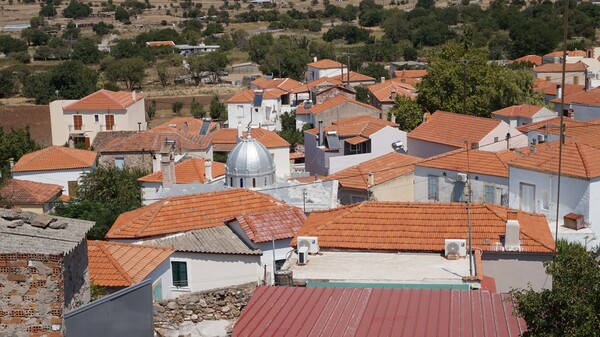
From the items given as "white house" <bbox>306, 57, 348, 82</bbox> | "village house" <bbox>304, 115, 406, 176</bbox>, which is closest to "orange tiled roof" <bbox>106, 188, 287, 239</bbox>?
"village house" <bbox>304, 115, 406, 176</bbox>

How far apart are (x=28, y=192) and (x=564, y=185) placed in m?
17.9

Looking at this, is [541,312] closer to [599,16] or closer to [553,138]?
[553,138]

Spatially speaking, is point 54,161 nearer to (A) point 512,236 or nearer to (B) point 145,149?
(B) point 145,149

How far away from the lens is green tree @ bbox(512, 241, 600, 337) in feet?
24.0

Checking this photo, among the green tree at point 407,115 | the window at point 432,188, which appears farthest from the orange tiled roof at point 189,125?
the window at point 432,188

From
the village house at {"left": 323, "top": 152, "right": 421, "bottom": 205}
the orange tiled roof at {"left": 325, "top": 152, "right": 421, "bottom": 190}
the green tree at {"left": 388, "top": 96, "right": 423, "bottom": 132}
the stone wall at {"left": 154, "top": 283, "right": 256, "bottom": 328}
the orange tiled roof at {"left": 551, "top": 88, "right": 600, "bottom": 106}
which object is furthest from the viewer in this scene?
the green tree at {"left": 388, "top": 96, "right": 423, "bottom": 132}

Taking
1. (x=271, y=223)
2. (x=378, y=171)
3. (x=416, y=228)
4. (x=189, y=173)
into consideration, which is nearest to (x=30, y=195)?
(x=189, y=173)

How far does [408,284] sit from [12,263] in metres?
6.03

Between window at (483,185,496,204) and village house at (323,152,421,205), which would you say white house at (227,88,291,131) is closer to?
village house at (323,152,421,205)

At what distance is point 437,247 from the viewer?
15414 mm

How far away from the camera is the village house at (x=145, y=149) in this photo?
126ft

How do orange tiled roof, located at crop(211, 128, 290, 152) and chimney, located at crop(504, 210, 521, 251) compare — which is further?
orange tiled roof, located at crop(211, 128, 290, 152)

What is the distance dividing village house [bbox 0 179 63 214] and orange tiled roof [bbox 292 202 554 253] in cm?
1468

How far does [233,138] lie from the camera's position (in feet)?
145
